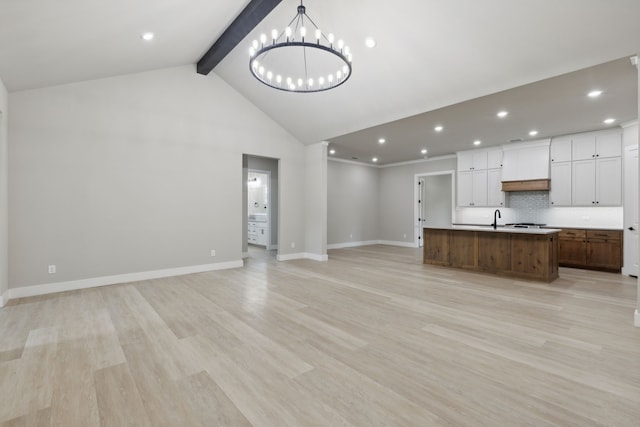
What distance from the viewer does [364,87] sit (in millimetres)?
4836

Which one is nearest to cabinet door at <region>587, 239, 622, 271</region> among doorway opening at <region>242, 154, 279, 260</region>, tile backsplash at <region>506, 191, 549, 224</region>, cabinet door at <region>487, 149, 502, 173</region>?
tile backsplash at <region>506, 191, 549, 224</region>

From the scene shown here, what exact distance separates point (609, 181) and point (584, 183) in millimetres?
375

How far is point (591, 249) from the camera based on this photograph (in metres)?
5.84

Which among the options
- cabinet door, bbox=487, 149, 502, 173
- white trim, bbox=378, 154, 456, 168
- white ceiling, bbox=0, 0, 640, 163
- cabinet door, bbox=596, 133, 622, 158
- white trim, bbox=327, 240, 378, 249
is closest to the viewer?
white ceiling, bbox=0, 0, 640, 163

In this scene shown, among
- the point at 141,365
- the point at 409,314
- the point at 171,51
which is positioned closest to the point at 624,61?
the point at 409,314

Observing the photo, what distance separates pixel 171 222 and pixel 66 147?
6.11 feet

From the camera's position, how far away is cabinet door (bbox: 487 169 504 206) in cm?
737

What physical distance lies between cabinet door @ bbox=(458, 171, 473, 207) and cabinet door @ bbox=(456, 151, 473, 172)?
120 mm

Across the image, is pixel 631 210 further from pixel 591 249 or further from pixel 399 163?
pixel 399 163

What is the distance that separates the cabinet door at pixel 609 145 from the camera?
18.9ft

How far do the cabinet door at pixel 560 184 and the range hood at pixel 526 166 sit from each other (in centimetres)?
12

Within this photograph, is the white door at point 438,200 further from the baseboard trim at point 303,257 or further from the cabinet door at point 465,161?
the baseboard trim at point 303,257

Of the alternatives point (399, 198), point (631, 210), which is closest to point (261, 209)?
point (399, 198)

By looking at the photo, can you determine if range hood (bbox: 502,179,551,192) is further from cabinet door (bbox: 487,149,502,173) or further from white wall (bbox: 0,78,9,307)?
white wall (bbox: 0,78,9,307)
